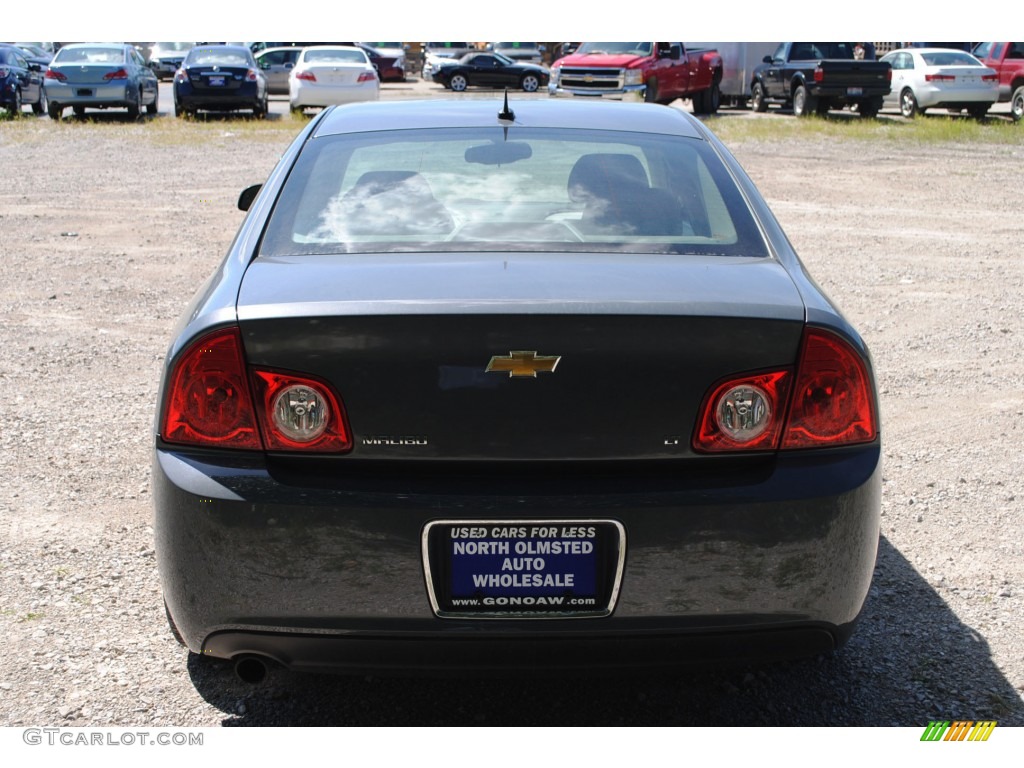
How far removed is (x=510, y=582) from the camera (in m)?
2.58

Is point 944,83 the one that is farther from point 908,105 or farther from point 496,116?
point 496,116

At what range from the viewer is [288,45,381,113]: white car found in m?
23.5

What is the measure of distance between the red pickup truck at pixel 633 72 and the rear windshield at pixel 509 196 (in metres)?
20.9

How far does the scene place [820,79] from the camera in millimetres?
24172

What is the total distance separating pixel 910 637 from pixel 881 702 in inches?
17.2

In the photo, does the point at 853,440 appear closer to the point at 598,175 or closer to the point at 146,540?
the point at 598,175

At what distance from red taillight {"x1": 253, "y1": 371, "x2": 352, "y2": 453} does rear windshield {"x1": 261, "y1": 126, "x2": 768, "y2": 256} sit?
0.57m

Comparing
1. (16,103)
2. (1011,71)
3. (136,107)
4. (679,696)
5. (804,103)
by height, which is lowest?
(16,103)

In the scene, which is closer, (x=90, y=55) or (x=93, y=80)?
(x=93, y=80)

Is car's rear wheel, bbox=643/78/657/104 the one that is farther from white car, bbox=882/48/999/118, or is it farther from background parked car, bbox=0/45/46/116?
background parked car, bbox=0/45/46/116

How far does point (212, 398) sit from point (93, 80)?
2219 centimetres

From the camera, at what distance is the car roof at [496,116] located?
387 cm

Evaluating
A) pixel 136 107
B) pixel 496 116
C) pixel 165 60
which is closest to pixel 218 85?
pixel 136 107
